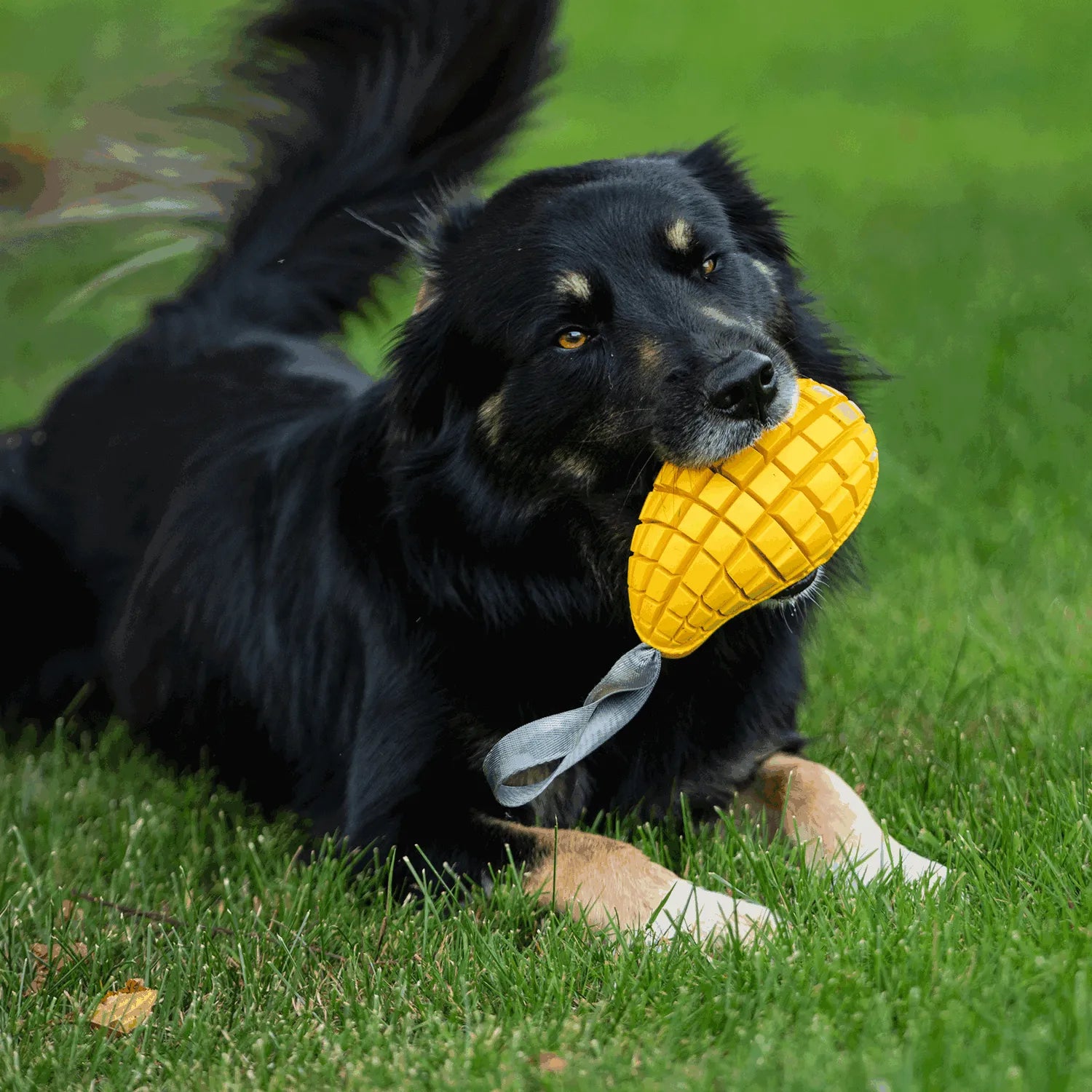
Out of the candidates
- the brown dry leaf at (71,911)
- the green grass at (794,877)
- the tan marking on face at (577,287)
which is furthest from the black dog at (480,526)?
the brown dry leaf at (71,911)

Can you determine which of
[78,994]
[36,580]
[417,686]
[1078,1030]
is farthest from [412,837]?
[36,580]

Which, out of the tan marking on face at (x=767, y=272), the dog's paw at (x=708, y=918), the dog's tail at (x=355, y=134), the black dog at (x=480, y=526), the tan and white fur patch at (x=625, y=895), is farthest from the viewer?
the dog's tail at (x=355, y=134)

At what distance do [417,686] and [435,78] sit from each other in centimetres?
216

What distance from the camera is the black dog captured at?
319 centimetres

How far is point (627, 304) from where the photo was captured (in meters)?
3.20

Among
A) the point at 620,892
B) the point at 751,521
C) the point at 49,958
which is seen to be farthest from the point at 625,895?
the point at 49,958

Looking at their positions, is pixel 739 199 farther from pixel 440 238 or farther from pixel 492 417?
pixel 492 417

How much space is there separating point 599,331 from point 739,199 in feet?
2.33

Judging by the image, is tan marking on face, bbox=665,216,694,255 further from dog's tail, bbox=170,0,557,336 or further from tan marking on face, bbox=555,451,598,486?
dog's tail, bbox=170,0,557,336

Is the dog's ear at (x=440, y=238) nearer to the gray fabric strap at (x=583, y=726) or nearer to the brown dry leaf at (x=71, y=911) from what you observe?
the gray fabric strap at (x=583, y=726)

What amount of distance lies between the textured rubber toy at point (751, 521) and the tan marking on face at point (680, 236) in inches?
20.0

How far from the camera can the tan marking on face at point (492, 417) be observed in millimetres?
3357

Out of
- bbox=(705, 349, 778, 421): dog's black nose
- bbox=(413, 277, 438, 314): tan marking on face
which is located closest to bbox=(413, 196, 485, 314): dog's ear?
bbox=(413, 277, 438, 314): tan marking on face

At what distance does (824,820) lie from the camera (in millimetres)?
3311
